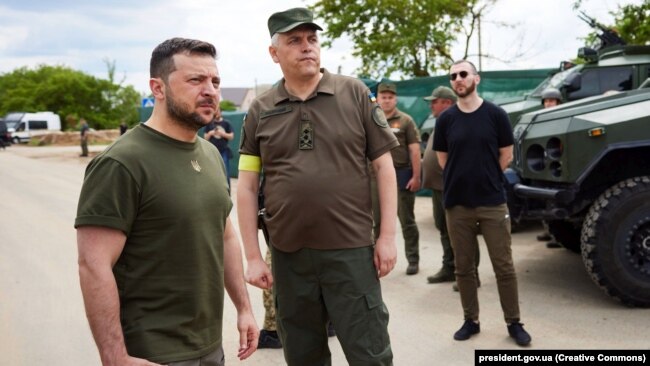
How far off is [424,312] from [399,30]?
53.9ft

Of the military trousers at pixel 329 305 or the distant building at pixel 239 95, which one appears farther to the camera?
the distant building at pixel 239 95

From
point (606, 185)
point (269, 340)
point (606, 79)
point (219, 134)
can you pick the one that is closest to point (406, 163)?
point (606, 185)

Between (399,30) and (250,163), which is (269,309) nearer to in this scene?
(250,163)

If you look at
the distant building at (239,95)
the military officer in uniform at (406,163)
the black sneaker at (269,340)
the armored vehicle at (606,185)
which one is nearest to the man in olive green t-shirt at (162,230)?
the black sneaker at (269,340)

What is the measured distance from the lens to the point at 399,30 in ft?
66.3

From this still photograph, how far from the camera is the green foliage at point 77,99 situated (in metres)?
52.5

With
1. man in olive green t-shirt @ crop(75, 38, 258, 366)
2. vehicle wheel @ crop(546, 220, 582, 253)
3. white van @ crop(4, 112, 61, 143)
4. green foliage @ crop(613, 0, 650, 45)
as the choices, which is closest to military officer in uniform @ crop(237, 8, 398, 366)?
man in olive green t-shirt @ crop(75, 38, 258, 366)

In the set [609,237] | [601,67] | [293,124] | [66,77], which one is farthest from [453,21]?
[66,77]

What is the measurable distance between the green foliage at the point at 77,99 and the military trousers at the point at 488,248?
49.0 metres

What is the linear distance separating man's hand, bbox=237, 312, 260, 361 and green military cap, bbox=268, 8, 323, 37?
1194 millimetres

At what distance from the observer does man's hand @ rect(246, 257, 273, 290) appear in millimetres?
2887

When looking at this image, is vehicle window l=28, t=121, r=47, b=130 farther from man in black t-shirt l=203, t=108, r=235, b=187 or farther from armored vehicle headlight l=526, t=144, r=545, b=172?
armored vehicle headlight l=526, t=144, r=545, b=172

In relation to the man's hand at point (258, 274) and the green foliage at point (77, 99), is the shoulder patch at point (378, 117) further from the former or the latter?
the green foliage at point (77, 99)

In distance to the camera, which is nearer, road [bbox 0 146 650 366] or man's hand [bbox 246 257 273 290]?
man's hand [bbox 246 257 273 290]
